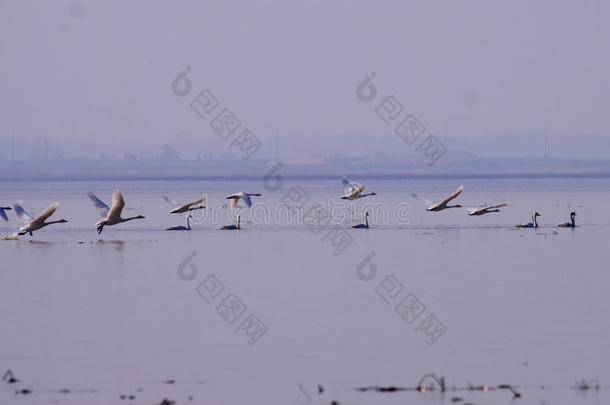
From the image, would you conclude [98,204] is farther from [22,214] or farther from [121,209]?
[22,214]

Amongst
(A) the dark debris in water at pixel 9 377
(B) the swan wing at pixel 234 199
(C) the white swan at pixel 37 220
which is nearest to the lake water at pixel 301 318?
(A) the dark debris in water at pixel 9 377

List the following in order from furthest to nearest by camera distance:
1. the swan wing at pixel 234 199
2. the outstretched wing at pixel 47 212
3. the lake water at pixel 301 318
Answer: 1. the swan wing at pixel 234 199
2. the outstretched wing at pixel 47 212
3. the lake water at pixel 301 318

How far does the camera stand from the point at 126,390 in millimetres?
12977

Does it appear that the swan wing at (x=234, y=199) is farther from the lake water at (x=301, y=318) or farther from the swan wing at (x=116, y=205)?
the swan wing at (x=116, y=205)

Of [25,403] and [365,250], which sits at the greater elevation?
[365,250]

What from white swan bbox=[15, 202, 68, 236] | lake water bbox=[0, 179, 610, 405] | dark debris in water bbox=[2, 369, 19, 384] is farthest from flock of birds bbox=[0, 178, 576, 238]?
dark debris in water bbox=[2, 369, 19, 384]

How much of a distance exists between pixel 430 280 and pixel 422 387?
9.32 m

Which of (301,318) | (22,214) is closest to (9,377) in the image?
(301,318)

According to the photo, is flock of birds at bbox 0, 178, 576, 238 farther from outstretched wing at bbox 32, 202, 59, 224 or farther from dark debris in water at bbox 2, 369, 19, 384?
dark debris in water at bbox 2, 369, 19, 384

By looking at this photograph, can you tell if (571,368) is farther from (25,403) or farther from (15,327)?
(15,327)

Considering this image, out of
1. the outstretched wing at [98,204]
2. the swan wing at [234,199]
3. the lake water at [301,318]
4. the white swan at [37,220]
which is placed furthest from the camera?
the swan wing at [234,199]

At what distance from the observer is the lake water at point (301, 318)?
43.4 feet

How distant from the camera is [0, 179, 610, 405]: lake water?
13.2 meters

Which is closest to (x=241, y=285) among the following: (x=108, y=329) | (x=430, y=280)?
(x=430, y=280)
